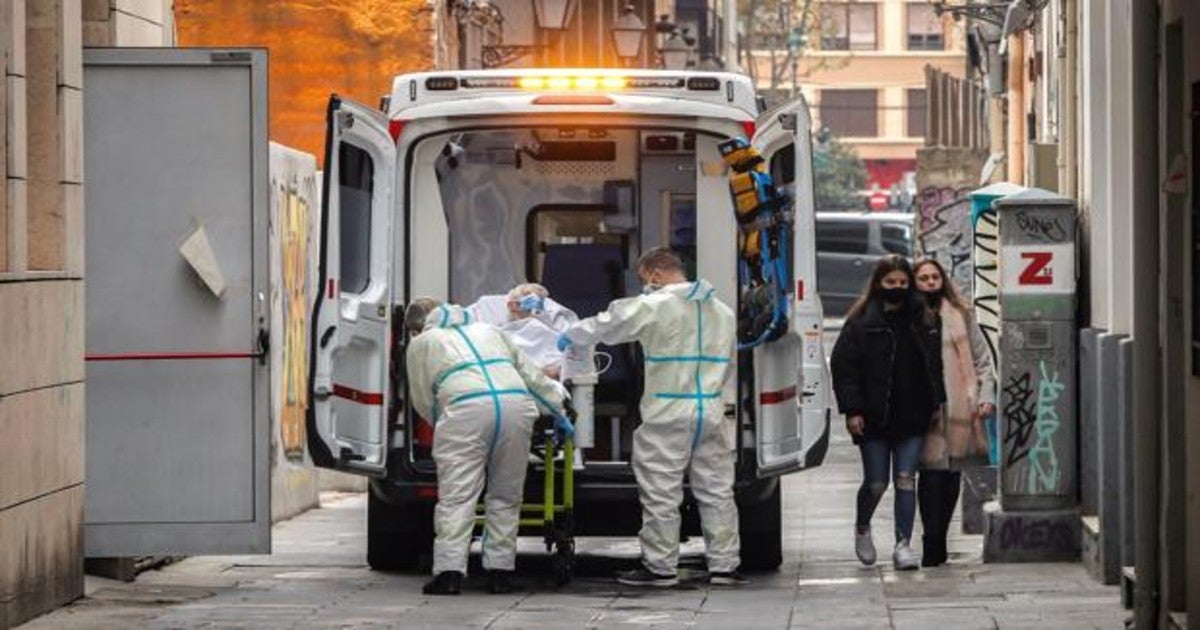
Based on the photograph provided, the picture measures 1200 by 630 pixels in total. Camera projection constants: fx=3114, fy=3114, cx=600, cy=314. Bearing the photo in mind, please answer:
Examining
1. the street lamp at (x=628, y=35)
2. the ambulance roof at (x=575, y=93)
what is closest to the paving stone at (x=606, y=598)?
the ambulance roof at (x=575, y=93)

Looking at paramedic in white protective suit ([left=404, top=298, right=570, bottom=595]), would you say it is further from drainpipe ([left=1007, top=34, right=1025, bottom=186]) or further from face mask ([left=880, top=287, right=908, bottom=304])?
drainpipe ([left=1007, top=34, right=1025, bottom=186])

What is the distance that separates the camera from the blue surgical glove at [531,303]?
610 inches

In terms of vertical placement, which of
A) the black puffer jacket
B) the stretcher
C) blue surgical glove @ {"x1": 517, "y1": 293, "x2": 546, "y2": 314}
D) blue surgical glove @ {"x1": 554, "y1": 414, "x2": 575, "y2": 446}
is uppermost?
blue surgical glove @ {"x1": 517, "y1": 293, "x2": 546, "y2": 314}

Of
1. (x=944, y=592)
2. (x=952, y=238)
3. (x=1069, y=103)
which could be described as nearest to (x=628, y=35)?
(x=952, y=238)

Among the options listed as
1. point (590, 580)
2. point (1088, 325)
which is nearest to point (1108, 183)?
point (1088, 325)

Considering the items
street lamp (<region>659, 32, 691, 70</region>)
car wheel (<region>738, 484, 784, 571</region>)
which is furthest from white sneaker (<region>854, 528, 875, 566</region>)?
street lamp (<region>659, 32, 691, 70</region>)

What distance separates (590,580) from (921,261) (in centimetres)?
253

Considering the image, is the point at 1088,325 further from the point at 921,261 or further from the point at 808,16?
the point at 808,16

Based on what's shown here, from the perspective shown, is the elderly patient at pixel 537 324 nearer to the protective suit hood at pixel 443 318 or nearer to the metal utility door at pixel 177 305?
the protective suit hood at pixel 443 318

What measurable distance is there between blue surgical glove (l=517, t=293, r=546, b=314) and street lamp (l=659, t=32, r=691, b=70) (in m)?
19.9

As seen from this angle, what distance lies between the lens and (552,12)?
2731 centimetres

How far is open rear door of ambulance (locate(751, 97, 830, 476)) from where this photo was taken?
15.0 meters

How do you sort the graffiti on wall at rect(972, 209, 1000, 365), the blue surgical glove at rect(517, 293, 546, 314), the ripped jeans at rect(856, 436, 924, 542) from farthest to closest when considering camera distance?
the graffiti on wall at rect(972, 209, 1000, 365), the ripped jeans at rect(856, 436, 924, 542), the blue surgical glove at rect(517, 293, 546, 314)

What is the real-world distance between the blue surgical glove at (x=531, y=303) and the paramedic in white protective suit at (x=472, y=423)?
21.9 inches
